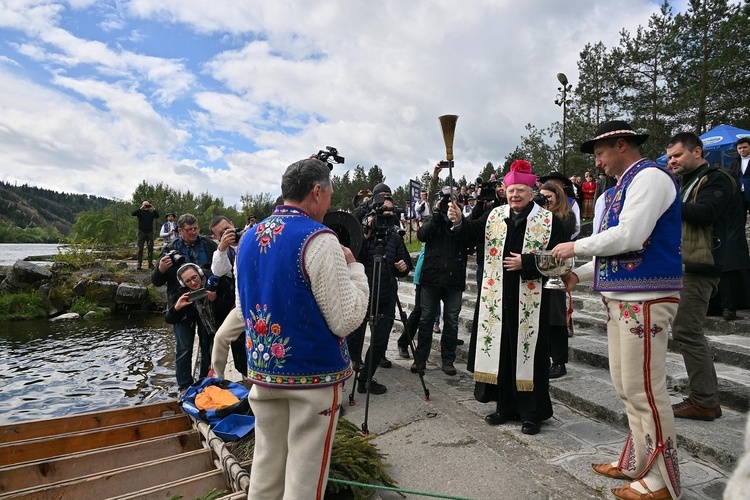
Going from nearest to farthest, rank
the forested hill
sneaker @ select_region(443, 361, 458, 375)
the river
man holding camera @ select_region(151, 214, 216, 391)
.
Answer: man holding camera @ select_region(151, 214, 216, 391) < sneaker @ select_region(443, 361, 458, 375) < the river < the forested hill

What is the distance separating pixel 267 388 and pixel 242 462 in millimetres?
1364

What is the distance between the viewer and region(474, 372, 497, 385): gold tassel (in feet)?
12.4

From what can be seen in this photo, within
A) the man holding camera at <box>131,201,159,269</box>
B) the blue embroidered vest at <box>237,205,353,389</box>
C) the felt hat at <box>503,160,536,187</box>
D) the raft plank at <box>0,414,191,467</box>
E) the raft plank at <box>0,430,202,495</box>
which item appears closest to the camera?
the blue embroidered vest at <box>237,205,353,389</box>

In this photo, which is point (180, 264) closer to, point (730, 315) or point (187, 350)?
point (187, 350)

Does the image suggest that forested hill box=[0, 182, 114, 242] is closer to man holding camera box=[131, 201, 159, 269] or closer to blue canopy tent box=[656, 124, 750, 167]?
man holding camera box=[131, 201, 159, 269]

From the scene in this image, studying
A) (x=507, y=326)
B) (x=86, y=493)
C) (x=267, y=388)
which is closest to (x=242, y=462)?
(x=86, y=493)

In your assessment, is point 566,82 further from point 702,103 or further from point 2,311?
point 2,311

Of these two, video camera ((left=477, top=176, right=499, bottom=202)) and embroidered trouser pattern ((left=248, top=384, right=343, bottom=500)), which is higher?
video camera ((left=477, top=176, right=499, bottom=202))

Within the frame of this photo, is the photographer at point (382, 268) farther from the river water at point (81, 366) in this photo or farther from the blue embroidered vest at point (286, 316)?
the river water at point (81, 366)

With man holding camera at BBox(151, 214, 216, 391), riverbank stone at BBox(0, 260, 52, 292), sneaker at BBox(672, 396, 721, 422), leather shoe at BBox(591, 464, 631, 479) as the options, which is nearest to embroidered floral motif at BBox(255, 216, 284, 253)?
leather shoe at BBox(591, 464, 631, 479)

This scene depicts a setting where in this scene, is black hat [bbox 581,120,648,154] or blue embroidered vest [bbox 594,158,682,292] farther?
black hat [bbox 581,120,648,154]

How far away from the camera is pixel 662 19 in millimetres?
19625

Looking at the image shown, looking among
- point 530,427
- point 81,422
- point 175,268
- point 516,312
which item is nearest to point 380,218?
point 516,312

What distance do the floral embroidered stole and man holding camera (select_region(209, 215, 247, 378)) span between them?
2.16 m
